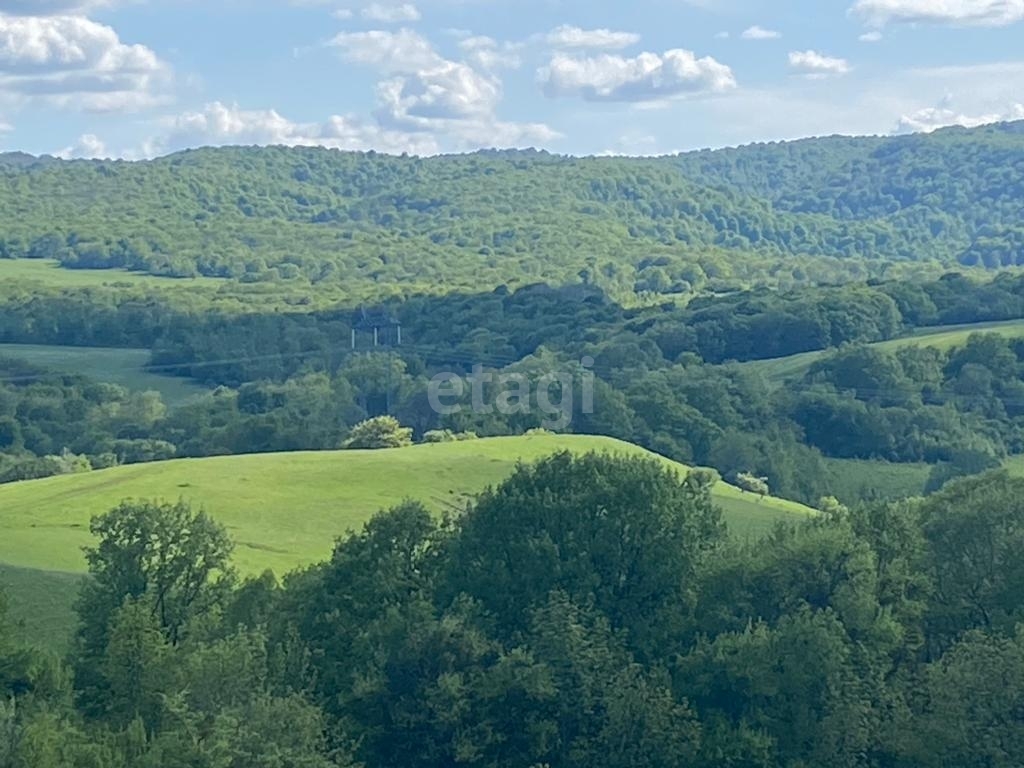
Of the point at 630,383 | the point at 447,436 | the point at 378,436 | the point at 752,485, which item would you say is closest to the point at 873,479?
the point at 752,485

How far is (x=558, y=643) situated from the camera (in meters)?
40.4

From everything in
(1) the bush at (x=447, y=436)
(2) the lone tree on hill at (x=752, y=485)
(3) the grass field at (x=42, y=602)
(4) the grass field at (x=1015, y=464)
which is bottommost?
(4) the grass field at (x=1015, y=464)

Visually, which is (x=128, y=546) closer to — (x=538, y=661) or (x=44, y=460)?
(x=538, y=661)

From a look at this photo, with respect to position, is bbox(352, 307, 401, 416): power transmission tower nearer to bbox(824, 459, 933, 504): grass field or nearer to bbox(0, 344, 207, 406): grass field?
bbox(0, 344, 207, 406): grass field

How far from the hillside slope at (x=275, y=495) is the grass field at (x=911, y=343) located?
60.9 metres

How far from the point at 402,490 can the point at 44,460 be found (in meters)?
39.3

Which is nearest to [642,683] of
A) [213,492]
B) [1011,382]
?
[213,492]

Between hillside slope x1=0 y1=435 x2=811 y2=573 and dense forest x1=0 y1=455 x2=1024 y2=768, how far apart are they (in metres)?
13.2

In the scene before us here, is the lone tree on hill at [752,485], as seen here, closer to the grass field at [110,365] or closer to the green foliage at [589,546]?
the green foliage at [589,546]

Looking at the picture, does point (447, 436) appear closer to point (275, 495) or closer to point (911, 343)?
point (275, 495)

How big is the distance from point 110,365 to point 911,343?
85875 mm

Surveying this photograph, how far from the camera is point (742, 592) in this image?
43.4 m

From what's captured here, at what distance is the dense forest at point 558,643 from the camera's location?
37875 millimetres

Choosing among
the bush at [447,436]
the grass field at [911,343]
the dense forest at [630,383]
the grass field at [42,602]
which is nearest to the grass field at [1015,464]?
the dense forest at [630,383]
